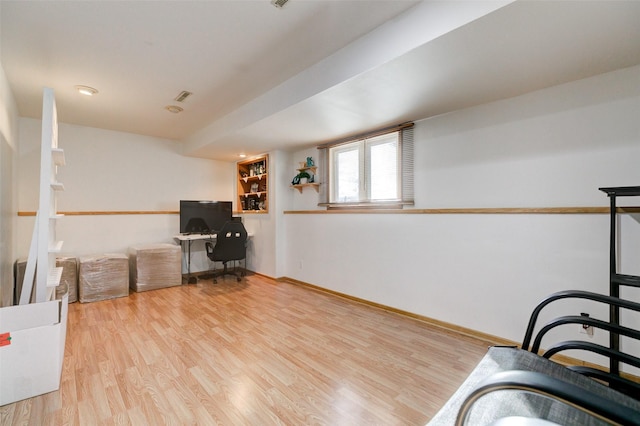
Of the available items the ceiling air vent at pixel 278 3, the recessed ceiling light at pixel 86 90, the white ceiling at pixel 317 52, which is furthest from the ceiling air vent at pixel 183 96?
the ceiling air vent at pixel 278 3

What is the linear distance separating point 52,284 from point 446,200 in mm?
3388

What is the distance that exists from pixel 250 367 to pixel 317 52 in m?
2.43

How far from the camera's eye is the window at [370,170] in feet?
9.92

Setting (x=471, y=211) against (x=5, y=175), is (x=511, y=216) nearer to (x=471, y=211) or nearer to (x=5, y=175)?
(x=471, y=211)

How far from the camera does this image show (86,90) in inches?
110

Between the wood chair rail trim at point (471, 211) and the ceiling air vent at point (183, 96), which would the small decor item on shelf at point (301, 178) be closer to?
the wood chair rail trim at point (471, 211)

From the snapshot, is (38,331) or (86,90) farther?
(86,90)

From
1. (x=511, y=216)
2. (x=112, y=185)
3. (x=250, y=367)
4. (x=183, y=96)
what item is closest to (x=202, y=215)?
(x=112, y=185)

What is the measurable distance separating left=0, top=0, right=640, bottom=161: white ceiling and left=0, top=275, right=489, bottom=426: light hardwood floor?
6.91 feet

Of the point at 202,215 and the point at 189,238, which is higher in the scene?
the point at 202,215

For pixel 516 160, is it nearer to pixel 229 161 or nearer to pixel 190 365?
pixel 190 365

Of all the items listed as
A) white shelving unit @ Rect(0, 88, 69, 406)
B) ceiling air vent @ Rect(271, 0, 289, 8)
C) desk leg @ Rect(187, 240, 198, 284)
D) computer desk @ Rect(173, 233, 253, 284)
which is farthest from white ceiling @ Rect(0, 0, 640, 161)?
desk leg @ Rect(187, 240, 198, 284)

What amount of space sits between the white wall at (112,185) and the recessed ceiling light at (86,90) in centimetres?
146

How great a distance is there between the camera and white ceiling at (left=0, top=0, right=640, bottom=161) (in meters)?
1.50
